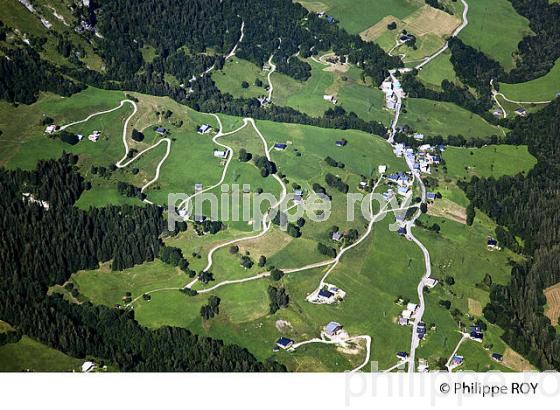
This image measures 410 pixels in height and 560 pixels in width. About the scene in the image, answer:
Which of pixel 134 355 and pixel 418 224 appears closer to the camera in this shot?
pixel 134 355

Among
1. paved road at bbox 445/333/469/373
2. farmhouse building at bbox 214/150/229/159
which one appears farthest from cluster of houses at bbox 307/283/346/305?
farmhouse building at bbox 214/150/229/159

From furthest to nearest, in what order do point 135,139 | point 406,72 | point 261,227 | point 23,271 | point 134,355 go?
point 406,72 → point 135,139 → point 261,227 → point 23,271 → point 134,355

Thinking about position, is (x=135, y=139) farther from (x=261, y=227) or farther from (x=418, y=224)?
(x=418, y=224)

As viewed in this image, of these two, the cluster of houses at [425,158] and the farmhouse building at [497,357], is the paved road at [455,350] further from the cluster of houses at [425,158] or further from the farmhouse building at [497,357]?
the cluster of houses at [425,158]

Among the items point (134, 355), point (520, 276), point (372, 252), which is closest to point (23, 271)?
point (134, 355)

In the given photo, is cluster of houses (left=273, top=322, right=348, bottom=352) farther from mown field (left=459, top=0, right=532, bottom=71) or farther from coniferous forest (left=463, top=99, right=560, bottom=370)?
mown field (left=459, top=0, right=532, bottom=71)
